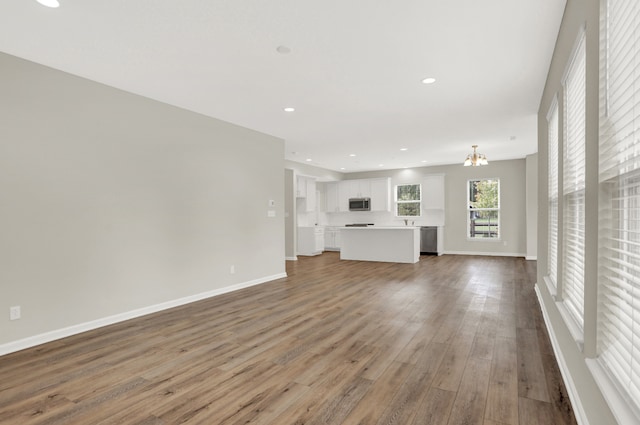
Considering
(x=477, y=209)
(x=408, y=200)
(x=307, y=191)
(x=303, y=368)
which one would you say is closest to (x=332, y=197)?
(x=307, y=191)

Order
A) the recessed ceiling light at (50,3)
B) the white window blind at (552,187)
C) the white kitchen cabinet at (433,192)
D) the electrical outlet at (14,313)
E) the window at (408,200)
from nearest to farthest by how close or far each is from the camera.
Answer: the recessed ceiling light at (50,3) → the electrical outlet at (14,313) → the white window blind at (552,187) → the white kitchen cabinet at (433,192) → the window at (408,200)

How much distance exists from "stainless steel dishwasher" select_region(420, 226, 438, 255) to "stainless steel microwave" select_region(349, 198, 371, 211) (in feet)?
6.16

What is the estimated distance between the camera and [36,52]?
3.15 m

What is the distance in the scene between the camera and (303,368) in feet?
8.96

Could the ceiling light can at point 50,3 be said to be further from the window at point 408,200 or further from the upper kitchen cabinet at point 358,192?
the window at point 408,200

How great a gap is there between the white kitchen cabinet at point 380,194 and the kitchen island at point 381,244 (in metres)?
2.40

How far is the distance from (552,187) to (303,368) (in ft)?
9.91

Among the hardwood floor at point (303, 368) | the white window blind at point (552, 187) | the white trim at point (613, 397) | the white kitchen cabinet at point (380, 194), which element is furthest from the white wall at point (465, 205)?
the white trim at point (613, 397)

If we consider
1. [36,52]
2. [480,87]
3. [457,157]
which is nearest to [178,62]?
[36,52]

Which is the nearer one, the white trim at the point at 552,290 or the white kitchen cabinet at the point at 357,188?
the white trim at the point at 552,290

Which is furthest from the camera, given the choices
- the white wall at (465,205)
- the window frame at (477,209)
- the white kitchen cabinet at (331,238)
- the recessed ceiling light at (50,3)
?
the white kitchen cabinet at (331,238)

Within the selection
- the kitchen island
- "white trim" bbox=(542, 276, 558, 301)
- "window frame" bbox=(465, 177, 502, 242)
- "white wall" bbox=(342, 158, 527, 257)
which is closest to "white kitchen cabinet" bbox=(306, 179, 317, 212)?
the kitchen island

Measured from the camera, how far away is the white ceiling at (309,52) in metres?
2.56

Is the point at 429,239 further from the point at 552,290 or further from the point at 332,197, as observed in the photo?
the point at 552,290
